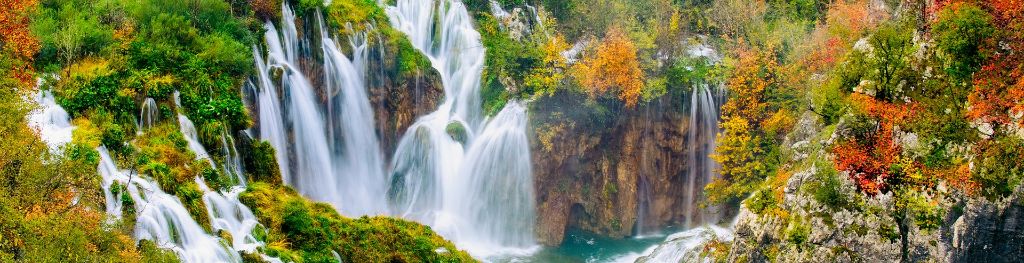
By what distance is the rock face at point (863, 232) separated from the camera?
47.2 feet

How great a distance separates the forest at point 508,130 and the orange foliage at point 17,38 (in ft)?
0.23

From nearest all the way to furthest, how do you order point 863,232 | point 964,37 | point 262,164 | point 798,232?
1. point 964,37
2. point 863,232
3. point 798,232
4. point 262,164

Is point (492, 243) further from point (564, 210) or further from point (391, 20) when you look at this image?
point (391, 20)

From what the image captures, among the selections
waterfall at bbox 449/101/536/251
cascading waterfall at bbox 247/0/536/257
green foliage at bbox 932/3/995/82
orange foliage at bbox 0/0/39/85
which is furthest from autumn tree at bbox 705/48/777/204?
orange foliage at bbox 0/0/39/85

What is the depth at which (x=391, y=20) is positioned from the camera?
30312mm

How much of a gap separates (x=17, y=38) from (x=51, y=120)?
2381mm

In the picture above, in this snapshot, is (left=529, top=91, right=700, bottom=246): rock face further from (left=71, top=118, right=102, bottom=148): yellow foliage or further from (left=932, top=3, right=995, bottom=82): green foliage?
(left=71, top=118, right=102, bottom=148): yellow foliage

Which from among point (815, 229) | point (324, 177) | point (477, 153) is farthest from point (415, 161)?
point (815, 229)

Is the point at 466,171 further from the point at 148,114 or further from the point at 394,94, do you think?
the point at 148,114

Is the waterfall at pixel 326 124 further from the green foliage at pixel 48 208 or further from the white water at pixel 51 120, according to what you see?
the green foliage at pixel 48 208

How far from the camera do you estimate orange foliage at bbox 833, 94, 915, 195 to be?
53.4ft

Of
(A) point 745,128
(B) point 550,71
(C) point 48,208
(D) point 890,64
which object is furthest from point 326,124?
(D) point 890,64

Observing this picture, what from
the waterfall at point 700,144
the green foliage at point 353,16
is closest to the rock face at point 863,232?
the waterfall at point 700,144

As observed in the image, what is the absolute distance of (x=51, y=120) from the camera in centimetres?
1502
